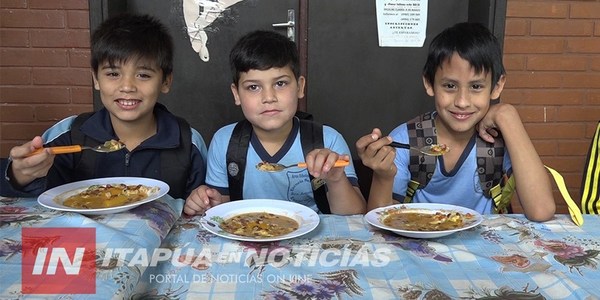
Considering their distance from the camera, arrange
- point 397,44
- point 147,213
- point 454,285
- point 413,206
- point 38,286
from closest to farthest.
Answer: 1. point 38,286
2. point 454,285
3. point 147,213
4. point 413,206
5. point 397,44

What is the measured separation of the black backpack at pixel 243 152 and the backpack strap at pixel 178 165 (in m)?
0.17

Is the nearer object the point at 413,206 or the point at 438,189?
the point at 413,206

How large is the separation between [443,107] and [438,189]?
30 cm

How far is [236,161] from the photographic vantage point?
1876 millimetres

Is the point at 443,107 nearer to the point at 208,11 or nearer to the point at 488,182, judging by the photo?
the point at 488,182

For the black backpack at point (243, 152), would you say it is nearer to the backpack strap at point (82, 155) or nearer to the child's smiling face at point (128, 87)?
the child's smiling face at point (128, 87)

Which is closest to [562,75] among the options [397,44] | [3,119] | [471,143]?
[397,44]

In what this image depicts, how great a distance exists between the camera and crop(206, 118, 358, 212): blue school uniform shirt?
1.88 m

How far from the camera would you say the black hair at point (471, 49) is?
175cm

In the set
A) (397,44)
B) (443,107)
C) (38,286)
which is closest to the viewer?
(38,286)

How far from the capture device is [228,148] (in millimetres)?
1888

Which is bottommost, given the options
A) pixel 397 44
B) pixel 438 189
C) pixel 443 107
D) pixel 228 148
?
pixel 438 189

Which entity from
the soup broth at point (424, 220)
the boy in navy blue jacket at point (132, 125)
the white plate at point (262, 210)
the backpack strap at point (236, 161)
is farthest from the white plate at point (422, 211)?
the boy in navy blue jacket at point (132, 125)

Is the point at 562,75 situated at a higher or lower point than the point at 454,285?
higher
